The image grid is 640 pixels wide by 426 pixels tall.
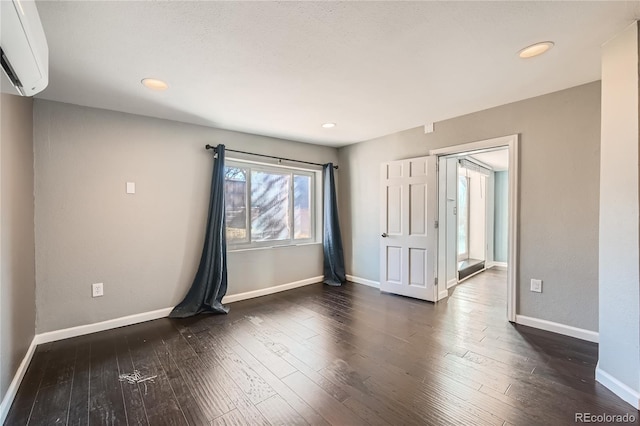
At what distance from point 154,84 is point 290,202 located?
245 centimetres

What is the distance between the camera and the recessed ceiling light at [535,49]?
1.88 meters

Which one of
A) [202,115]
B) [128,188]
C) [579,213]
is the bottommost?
[579,213]

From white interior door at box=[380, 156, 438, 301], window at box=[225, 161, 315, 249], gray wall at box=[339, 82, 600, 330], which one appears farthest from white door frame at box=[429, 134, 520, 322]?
window at box=[225, 161, 315, 249]

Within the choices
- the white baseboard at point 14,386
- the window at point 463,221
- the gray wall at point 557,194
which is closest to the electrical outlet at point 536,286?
the gray wall at point 557,194

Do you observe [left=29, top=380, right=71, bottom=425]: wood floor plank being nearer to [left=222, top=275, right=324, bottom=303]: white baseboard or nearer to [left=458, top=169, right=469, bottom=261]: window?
[left=222, top=275, right=324, bottom=303]: white baseboard

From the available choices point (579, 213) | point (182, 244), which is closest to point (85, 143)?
point (182, 244)

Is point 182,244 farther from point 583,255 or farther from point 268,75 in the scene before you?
point 583,255

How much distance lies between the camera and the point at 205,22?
162 cm

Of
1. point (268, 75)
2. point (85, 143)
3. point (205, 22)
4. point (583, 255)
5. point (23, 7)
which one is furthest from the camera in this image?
point (85, 143)

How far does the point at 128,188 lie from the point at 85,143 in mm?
562

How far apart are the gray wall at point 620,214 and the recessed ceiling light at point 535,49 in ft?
1.27

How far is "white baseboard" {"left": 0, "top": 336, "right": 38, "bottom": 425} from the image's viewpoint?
163 cm

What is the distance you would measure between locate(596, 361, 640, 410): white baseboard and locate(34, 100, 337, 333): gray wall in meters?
3.60

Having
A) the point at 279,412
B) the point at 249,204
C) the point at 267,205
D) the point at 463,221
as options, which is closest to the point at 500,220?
the point at 463,221
